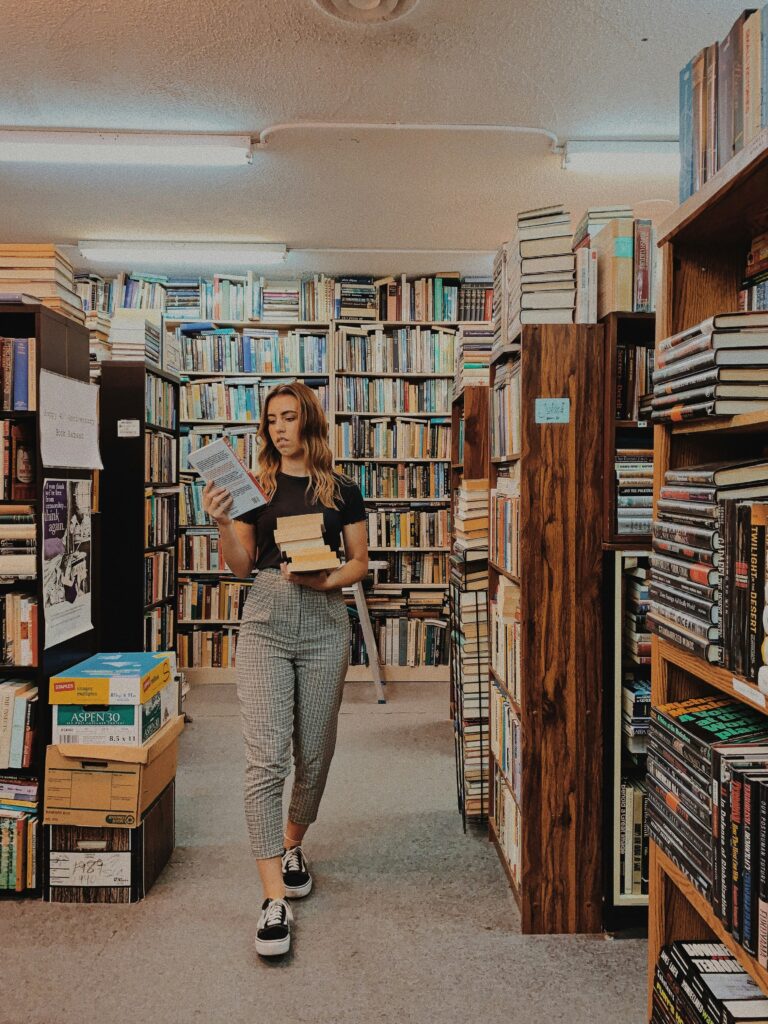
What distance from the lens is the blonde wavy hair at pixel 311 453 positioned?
229 cm

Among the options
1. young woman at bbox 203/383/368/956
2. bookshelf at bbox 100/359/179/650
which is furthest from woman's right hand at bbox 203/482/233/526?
bookshelf at bbox 100/359/179/650

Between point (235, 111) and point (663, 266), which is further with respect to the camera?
point (235, 111)

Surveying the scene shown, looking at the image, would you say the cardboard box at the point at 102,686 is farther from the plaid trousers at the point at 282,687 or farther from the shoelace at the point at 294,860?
the shoelace at the point at 294,860

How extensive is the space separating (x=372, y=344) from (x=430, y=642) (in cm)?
214

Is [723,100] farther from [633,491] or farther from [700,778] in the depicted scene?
[633,491]

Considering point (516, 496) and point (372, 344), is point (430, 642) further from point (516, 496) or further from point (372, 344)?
point (516, 496)

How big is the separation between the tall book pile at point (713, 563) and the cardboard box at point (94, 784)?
1.73 meters

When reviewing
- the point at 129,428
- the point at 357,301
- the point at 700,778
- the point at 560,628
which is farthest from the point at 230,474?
the point at 357,301

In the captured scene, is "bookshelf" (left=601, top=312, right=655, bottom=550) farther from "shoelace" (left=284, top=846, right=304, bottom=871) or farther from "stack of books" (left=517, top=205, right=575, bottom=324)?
"shoelace" (left=284, top=846, right=304, bottom=871)

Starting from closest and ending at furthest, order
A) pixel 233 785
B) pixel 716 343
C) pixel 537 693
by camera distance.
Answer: pixel 716 343, pixel 537 693, pixel 233 785

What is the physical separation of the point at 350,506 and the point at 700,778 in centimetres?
145

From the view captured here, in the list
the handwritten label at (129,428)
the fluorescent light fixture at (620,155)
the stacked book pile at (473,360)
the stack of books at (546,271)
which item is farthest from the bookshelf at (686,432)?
the handwritten label at (129,428)

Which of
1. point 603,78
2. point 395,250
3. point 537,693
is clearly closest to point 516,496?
point 537,693

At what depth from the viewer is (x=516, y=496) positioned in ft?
7.57
